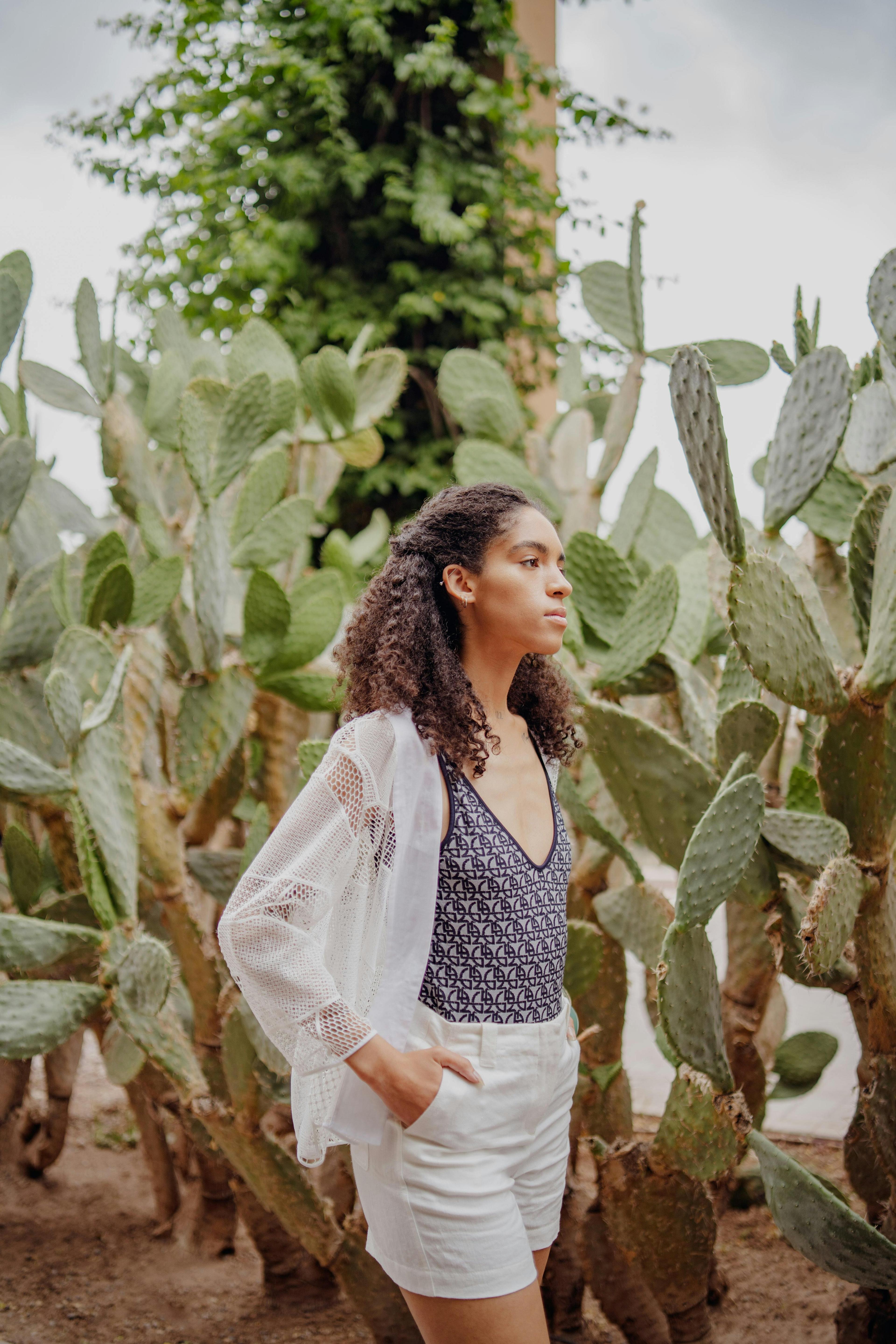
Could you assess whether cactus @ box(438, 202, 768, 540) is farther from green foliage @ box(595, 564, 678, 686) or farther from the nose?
the nose

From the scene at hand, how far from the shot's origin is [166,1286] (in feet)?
8.39

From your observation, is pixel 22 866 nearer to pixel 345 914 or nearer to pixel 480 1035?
pixel 345 914

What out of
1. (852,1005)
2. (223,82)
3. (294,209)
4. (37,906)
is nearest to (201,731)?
(37,906)

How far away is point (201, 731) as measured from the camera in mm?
2477

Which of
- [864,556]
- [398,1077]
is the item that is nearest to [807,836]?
[864,556]

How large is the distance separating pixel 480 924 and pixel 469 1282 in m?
0.37

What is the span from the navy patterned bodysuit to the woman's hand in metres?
0.10

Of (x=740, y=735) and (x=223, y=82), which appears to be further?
(x=223, y=82)

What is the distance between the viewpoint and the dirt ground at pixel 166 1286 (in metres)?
2.33

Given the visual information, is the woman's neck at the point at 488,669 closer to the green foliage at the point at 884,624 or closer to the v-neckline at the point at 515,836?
the v-neckline at the point at 515,836

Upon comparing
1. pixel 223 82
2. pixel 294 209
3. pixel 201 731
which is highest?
pixel 223 82

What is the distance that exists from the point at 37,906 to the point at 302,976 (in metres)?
1.51

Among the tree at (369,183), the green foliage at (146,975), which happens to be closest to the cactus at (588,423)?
the green foliage at (146,975)

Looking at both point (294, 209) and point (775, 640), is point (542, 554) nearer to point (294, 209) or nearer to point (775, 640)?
point (775, 640)
